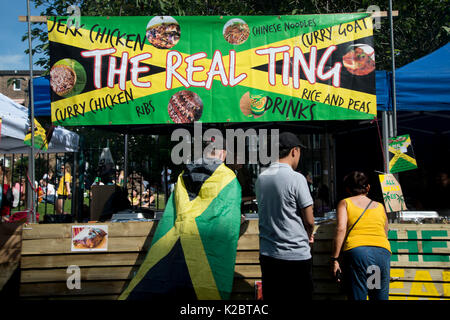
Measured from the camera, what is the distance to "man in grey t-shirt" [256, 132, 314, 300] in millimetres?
2639

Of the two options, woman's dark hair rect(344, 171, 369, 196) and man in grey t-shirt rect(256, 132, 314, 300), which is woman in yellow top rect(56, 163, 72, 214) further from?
woman's dark hair rect(344, 171, 369, 196)

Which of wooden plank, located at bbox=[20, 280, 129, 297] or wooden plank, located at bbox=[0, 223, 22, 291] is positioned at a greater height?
wooden plank, located at bbox=[0, 223, 22, 291]

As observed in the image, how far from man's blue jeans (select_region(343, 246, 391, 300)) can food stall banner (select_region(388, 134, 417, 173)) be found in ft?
4.19

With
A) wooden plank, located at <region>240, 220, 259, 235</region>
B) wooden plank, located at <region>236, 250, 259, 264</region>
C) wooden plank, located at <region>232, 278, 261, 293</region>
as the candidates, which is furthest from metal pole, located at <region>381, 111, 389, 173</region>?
wooden plank, located at <region>232, 278, 261, 293</region>

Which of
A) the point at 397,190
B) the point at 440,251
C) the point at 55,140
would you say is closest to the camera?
the point at 440,251

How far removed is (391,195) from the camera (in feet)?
12.5

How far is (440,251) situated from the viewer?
11.7ft

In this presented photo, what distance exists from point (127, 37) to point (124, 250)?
2.49 metres

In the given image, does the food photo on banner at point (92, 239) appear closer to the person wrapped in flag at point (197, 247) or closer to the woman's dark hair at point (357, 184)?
the person wrapped in flag at point (197, 247)

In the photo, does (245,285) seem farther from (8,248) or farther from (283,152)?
(8,248)

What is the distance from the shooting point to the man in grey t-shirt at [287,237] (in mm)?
2639

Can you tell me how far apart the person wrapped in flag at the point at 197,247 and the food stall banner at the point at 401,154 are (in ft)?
6.49
